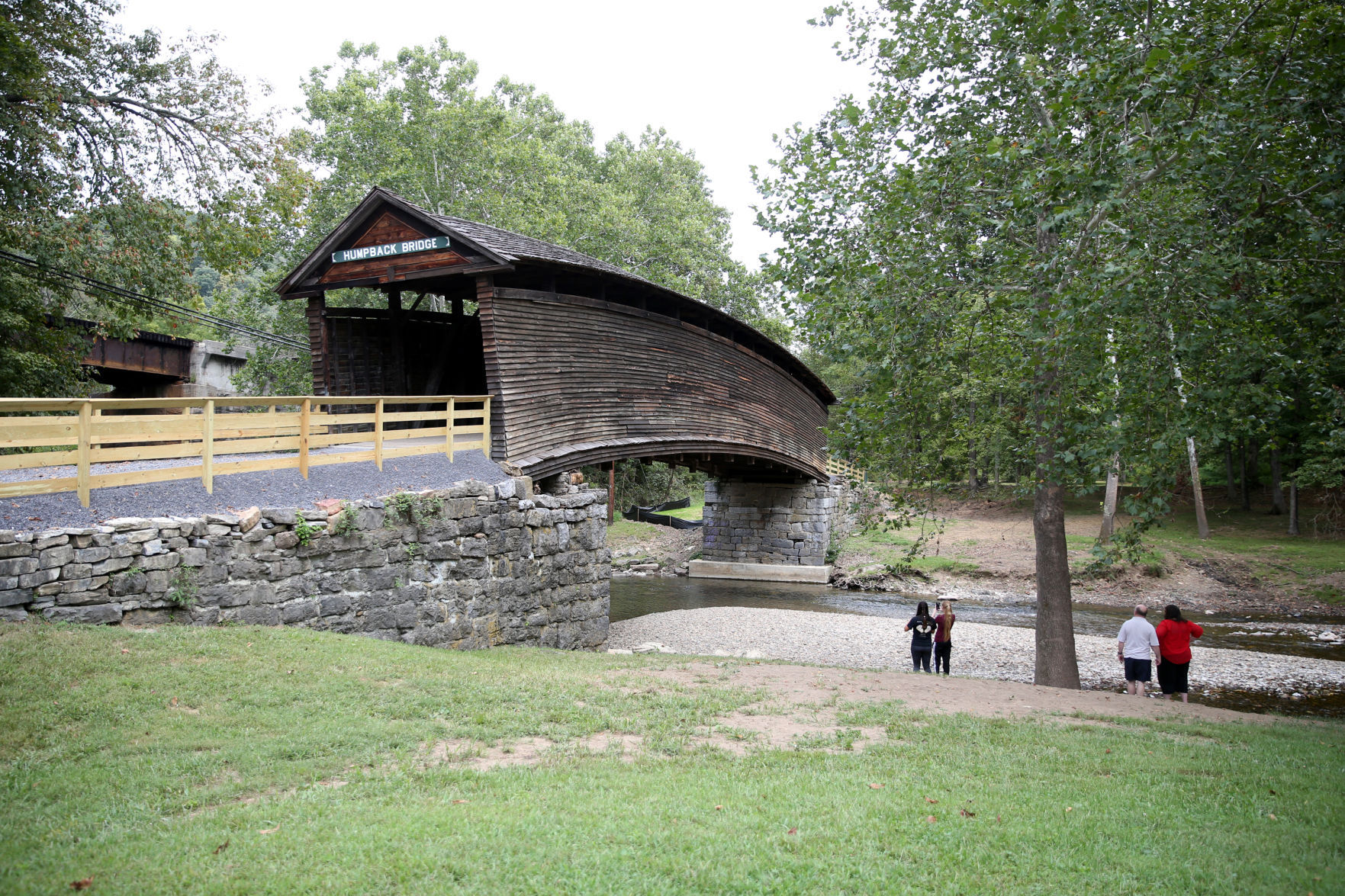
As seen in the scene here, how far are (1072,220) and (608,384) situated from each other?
29.7ft

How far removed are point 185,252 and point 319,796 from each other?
43.4 ft

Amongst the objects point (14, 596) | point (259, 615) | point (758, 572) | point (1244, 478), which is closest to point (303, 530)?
point (259, 615)

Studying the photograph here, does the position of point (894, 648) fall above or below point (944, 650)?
below

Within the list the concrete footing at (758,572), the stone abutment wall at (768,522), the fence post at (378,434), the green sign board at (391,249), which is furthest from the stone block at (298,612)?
the stone abutment wall at (768,522)

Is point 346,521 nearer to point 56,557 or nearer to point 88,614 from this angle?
point 88,614

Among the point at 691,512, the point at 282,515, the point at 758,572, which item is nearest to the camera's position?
the point at 282,515

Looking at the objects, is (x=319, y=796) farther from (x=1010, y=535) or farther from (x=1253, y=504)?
(x=1253, y=504)

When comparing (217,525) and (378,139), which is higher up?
(378,139)

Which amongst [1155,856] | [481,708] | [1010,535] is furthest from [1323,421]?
[1010,535]

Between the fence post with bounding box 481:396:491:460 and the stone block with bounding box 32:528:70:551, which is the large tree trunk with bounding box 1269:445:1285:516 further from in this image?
the stone block with bounding box 32:528:70:551

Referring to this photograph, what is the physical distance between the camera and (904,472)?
36.2 ft

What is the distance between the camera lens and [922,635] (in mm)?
12023

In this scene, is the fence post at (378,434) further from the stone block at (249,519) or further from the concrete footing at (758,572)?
the concrete footing at (758,572)

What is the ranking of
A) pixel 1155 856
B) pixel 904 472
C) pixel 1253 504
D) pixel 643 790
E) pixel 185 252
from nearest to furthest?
1. pixel 1155 856
2. pixel 643 790
3. pixel 904 472
4. pixel 185 252
5. pixel 1253 504
